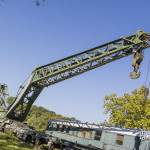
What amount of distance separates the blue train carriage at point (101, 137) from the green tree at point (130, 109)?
14.8m

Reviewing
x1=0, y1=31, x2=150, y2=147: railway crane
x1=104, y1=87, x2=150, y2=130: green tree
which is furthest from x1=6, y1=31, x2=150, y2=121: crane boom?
x1=104, y1=87, x2=150, y2=130: green tree

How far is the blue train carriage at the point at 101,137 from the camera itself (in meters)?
23.9

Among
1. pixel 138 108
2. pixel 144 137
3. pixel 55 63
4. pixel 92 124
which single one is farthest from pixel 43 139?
pixel 138 108

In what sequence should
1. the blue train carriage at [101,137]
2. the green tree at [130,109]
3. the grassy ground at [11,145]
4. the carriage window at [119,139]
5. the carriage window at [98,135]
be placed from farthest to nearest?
the green tree at [130,109], the carriage window at [98,135], the carriage window at [119,139], the blue train carriage at [101,137], the grassy ground at [11,145]

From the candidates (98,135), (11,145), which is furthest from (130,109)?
(11,145)

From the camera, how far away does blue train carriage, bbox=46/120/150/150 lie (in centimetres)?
2391

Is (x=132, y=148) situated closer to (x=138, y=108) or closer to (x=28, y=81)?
(x=28, y=81)

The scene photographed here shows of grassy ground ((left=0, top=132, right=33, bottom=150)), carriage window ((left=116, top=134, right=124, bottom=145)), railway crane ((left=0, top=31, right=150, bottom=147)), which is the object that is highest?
railway crane ((left=0, top=31, right=150, bottom=147))

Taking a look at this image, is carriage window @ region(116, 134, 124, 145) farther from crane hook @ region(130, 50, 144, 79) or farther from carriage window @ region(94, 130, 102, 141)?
crane hook @ region(130, 50, 144, 79)

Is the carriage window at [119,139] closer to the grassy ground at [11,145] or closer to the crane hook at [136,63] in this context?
the crane hook at [136,63]

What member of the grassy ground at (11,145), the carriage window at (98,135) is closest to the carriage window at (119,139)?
the carriage window at (98,135)

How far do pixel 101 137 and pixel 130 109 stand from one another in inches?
817

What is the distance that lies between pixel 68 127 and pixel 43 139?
21.7 feet

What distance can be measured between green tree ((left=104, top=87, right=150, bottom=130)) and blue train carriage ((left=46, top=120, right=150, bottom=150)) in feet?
48.6
